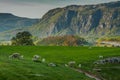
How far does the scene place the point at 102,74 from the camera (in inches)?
2591

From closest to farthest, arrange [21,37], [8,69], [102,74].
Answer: [8,69]
[102,74]
[21,37]

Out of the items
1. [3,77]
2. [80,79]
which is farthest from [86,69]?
[3,77]

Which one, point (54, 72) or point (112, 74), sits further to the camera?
point (112, 74)

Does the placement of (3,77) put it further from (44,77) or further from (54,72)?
(54,72)

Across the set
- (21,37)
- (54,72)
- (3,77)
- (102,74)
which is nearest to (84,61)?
(102,74)

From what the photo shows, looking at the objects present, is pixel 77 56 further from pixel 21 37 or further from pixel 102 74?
pixel 21 37

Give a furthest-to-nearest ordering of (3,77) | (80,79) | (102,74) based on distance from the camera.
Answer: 1. (102,74)
2. (80,79)
3. (3,77)

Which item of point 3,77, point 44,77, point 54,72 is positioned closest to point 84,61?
point 54,72

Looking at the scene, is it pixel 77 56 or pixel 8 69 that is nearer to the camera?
pixel 8 69

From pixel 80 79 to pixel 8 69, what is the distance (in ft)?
36.1

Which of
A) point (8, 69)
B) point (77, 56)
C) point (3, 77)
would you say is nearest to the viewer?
point (3, 77)

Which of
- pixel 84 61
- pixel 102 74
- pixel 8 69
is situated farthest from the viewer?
pixel 84 61

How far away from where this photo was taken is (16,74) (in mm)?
43375

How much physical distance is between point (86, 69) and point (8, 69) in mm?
25585
